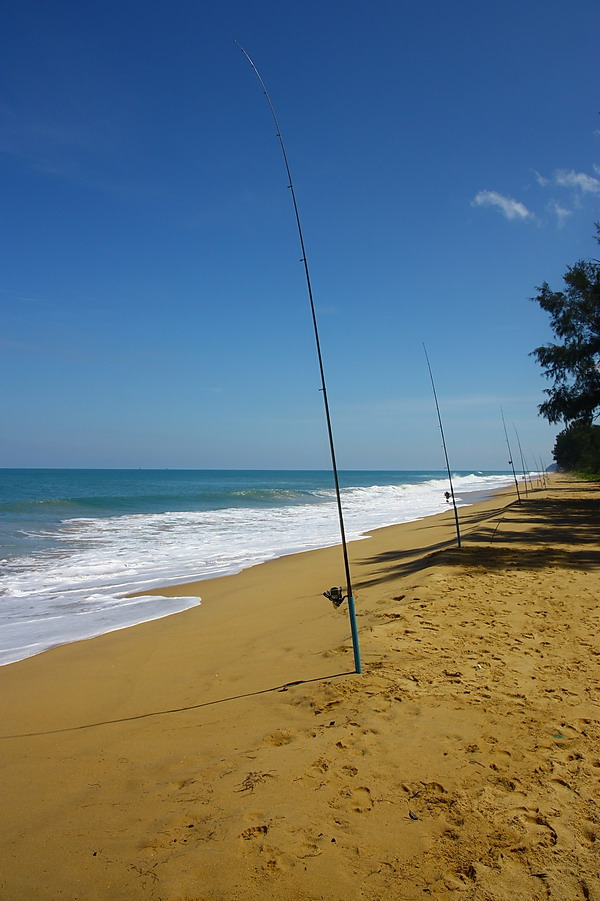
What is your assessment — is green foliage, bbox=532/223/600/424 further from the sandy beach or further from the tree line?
the sandy beach

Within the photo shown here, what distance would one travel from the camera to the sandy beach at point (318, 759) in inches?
82.9

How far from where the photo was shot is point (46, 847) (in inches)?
96.4

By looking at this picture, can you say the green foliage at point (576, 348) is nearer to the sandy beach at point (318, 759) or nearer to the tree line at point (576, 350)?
the tree line at point (576, 350)

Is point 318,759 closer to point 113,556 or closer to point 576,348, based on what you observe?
point 113,556

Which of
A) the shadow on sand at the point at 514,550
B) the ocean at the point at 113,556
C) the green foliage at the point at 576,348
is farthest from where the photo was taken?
the green foliage at the point at 576,348

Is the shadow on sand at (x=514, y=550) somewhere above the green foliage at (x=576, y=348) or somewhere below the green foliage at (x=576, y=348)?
below

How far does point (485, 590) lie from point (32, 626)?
6.19m

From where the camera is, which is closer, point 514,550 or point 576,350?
A: point 514,550

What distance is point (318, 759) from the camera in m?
2.91

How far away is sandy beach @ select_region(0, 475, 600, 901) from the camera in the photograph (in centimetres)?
211

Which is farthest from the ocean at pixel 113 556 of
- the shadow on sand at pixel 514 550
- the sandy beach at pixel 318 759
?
the shadow on sand at pixel 514 550

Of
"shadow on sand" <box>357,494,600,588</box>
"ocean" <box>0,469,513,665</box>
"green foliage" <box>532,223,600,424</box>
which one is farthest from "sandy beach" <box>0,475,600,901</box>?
"green foliage" <box>532,223,600,424</box>

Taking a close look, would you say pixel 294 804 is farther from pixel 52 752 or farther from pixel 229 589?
pixel 229 589

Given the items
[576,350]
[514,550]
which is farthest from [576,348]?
[514,550]
